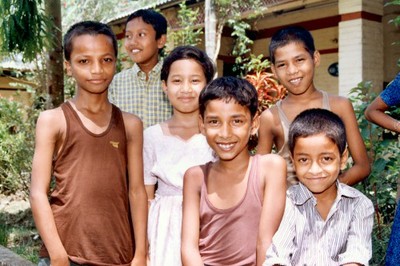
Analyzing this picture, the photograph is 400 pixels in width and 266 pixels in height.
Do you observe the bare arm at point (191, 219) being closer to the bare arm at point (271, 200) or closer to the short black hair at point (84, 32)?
the bare arm at point (271, 200)

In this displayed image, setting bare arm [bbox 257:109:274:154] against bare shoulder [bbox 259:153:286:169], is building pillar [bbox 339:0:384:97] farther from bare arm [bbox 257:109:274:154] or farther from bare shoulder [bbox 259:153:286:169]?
bare shoulder [bbox 259:153:286:169]

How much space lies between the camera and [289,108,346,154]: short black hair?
2.17m

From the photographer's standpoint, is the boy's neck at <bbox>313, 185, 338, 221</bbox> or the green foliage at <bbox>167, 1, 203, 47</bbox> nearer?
the boy's neck at <bbox>313, 185, 338, 221</bbox>

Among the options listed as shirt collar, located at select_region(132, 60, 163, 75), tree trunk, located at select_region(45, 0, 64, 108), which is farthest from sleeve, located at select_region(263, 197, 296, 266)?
tree trunk, located at select_region(45, 0, 64, 108)

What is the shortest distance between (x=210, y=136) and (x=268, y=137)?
1.73ft

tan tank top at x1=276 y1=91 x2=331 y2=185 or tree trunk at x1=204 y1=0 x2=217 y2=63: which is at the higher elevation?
tree trunk at x1=204 y1=0 x2=217 y2=63

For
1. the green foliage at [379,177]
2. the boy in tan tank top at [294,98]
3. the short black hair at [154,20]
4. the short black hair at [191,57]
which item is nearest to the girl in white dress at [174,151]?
the short black hair at [191,57]

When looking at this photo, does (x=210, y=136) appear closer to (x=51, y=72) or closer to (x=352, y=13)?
(x=51, y=72)

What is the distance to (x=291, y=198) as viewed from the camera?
2.20 metres

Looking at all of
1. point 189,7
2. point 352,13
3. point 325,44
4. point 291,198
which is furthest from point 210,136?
point 325,44

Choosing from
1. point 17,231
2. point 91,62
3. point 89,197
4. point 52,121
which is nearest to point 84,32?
point 91,62

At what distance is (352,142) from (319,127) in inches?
17.7

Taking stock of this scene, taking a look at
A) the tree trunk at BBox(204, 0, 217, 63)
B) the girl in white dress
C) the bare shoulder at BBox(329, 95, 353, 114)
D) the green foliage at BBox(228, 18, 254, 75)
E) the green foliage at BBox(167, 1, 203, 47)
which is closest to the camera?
the girl in white dress

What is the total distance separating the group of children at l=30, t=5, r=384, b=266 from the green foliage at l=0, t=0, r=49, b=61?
294cm
